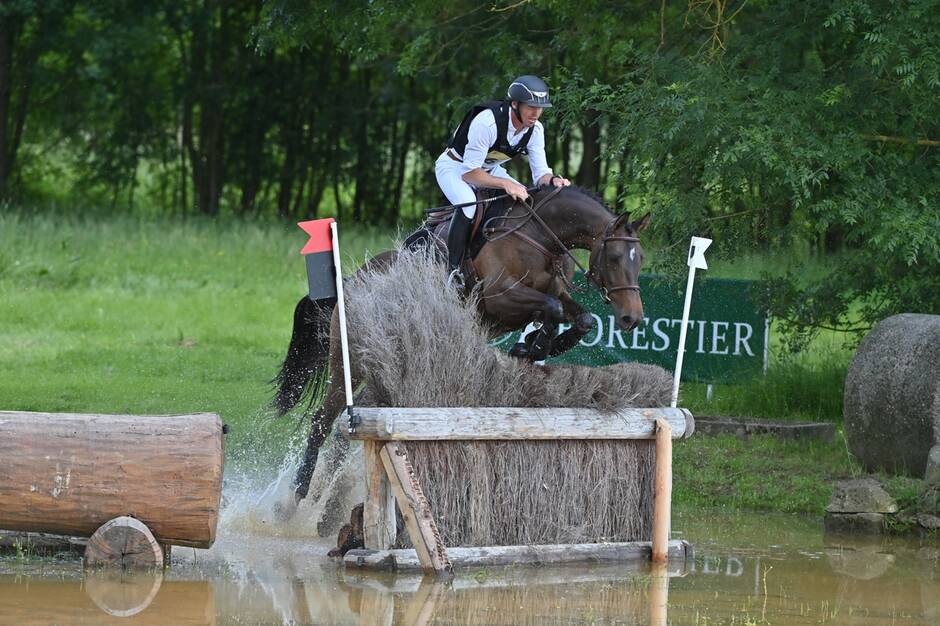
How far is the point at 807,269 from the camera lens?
12586mm

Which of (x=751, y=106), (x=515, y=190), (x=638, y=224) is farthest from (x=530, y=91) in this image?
(x=751, y=106)

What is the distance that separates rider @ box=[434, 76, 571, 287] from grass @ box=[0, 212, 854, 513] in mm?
1834

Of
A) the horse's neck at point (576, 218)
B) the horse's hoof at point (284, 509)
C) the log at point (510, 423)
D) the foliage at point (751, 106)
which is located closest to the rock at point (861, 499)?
the log at point (510, 423)

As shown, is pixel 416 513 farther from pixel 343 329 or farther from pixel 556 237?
pixel 556 237

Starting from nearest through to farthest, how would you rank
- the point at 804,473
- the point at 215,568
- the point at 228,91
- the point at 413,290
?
the point at 215,568
the point at 413,290
the point at 804,473
the point at 228,91

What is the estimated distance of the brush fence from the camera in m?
6.52

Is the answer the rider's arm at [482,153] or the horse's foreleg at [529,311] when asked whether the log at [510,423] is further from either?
the rider's arm at [482,153]

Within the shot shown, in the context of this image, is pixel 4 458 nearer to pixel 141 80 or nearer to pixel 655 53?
pixel 655 53

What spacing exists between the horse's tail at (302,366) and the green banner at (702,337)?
2956 mm

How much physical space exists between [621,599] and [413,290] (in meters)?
1.92

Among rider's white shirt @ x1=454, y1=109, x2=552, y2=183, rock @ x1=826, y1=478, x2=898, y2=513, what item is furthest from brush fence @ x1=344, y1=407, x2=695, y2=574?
rider's white shirt @ x1=454, y1=109, x2=552, y2=183

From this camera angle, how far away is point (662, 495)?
23.4 feet

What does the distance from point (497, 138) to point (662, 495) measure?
2.26 m

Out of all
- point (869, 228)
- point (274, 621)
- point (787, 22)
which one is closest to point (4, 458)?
point (274, 621)
